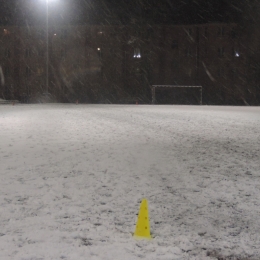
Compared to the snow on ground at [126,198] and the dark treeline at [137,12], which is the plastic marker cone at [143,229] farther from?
the dark treeline at [137,12]

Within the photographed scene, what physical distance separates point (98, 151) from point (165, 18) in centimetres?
5306

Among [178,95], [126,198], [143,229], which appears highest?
[178,95]

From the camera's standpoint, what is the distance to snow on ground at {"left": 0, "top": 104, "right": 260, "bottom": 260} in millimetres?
4660

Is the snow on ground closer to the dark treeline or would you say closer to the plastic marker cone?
the plastic marker cone

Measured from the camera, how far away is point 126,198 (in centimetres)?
678

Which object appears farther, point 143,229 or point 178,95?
point 178,95

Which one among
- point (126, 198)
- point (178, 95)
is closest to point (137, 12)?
point (178, 95)

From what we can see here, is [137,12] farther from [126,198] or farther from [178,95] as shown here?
[126,198]

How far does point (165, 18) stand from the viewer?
61.3 meters

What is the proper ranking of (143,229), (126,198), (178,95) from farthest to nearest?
(178,95), (126,198), (143,229)

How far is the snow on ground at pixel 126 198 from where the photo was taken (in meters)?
4.66

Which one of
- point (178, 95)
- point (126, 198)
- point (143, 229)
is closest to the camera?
point (143, 229)

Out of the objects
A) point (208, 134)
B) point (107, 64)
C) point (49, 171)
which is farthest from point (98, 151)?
point (107, 64)

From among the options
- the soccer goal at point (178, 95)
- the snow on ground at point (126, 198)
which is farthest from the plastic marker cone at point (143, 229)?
the soccer goal at point (178, 95)
